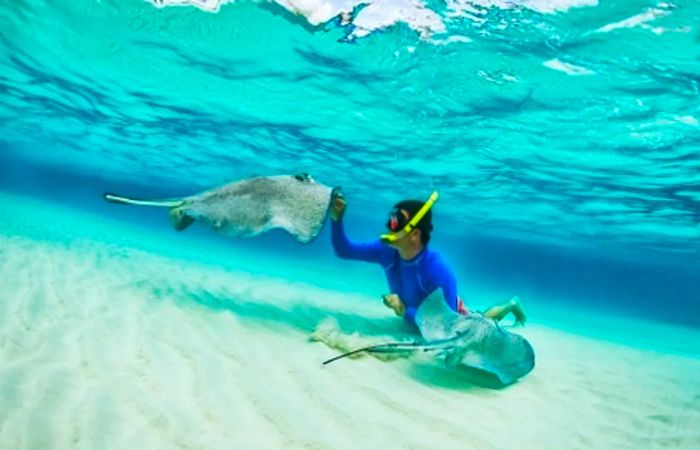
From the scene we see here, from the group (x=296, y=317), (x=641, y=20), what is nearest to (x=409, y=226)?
(x=296, y=317)

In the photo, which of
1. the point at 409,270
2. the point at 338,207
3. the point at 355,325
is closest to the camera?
the point at 338,207

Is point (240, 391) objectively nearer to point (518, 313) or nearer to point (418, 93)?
point (518, 313)

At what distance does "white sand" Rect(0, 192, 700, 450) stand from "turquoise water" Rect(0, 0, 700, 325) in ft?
19.0

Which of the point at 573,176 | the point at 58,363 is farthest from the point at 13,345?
the point at 573,176

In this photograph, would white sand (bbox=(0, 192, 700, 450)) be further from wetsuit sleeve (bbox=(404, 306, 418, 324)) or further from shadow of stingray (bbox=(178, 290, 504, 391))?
wetsuit sleeve (bbox=(404, 306, 418, 324))

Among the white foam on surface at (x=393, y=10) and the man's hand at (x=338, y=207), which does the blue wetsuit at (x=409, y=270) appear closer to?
the man's hand at (x=338, y=207)

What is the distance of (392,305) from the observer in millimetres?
6809

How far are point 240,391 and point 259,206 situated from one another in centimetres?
207

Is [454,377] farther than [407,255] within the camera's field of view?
No

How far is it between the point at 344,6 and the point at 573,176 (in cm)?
1189

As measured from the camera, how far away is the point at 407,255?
6.30 m

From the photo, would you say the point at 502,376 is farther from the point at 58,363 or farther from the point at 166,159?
the point at 166,159

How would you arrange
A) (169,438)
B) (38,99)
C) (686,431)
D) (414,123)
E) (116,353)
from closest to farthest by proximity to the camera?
(169,438) < (116,353) < (686,431) < (414,123) < (38,99)

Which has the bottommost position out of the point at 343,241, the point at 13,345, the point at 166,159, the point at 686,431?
the point at 13,345
